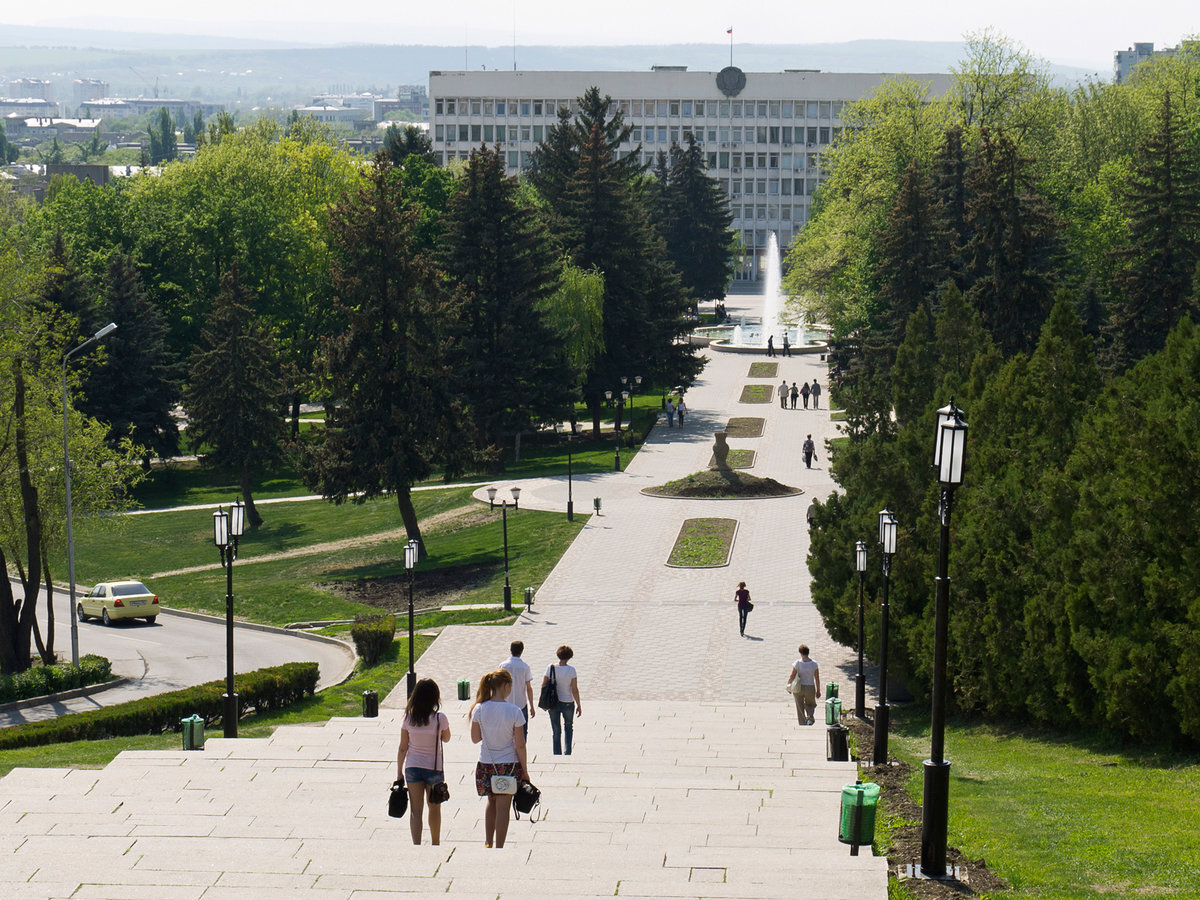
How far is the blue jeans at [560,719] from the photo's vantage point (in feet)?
62.6

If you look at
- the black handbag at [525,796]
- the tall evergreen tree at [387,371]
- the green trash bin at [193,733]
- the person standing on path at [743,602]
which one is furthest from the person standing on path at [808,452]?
the black handbag at [525,796]

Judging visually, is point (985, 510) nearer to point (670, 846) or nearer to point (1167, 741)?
point (1167, 741)

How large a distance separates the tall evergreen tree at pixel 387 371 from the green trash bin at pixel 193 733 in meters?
26.3

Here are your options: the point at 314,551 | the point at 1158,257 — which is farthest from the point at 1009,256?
the point at 314,551

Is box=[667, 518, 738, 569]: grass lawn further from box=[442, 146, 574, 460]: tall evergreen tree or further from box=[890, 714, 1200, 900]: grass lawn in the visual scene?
box=[890, 714, 1200, 900]: grass lawn

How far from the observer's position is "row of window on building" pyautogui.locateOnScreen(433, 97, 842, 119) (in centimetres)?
13875

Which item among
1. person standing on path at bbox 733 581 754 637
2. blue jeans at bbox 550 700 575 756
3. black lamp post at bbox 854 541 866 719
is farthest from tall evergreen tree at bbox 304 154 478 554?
blue jeans at bbox 550 700 575 756

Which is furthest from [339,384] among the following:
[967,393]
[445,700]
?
[967,393]

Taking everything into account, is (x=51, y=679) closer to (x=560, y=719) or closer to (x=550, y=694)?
(x=560, y=719)

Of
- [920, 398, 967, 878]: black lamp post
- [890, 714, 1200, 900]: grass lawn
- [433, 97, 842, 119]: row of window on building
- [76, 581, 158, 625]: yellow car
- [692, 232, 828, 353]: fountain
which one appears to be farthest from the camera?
[433, 97, 842, 119]: row of window on building

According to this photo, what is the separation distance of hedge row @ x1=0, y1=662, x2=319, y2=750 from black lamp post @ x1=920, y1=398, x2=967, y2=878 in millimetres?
16255

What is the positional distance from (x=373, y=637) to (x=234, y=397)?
22.9 metres

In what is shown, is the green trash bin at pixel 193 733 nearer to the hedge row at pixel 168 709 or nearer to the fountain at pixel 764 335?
the hedge row at pixel 168 709

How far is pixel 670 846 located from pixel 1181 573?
11583 millimetres
